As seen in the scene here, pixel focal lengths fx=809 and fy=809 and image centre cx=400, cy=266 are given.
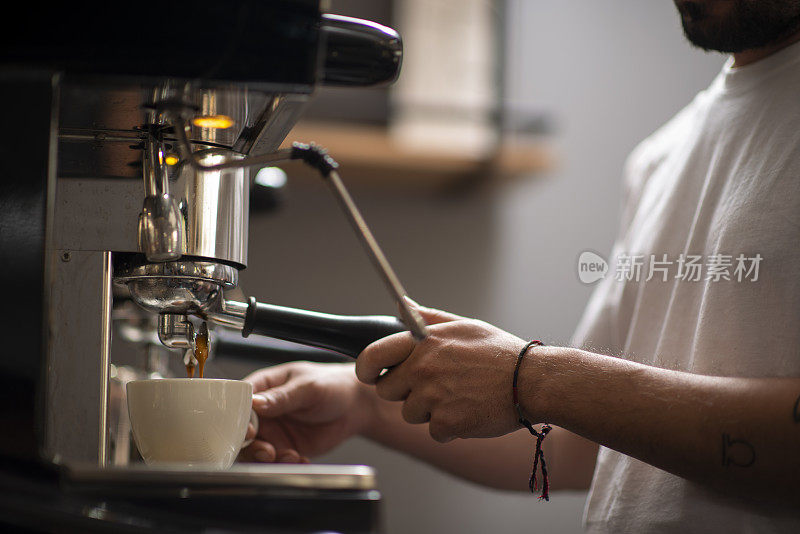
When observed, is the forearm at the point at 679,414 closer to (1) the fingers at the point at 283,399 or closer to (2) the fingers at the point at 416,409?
(2) the fingers at the point at 416,409

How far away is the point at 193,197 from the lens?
1.93ft

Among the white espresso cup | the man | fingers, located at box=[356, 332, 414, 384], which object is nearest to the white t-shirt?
the man

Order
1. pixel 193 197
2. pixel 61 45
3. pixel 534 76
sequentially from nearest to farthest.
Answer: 1. pixel 61 45
2. pixel 193 197
3. pixel 534 76

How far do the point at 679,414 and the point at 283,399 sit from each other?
A: 1.26 feet

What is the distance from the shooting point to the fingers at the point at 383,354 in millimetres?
650

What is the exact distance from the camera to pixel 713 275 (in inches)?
29.8

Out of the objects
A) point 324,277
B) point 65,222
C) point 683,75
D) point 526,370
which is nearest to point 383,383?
point 526,370

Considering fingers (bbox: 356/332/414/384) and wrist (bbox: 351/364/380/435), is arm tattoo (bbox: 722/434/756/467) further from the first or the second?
wrist (bbox: 351/364/380/435)

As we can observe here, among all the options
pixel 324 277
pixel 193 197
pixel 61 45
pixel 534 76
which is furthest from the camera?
pixel 534 76

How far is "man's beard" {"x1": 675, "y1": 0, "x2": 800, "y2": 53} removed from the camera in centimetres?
76

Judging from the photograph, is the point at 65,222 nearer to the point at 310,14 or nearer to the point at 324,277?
the point at 310,14

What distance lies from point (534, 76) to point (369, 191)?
0.46m

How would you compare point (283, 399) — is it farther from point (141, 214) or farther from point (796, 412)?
point (796, 412)

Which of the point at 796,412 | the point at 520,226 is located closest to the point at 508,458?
the point at 796,412
